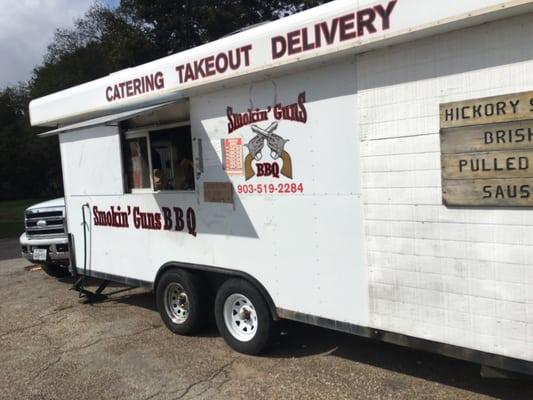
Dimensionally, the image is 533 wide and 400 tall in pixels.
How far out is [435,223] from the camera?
139 inches

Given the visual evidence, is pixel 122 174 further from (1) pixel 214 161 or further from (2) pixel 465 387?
(2) pixel 465 387

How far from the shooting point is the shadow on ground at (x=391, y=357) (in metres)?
4.02

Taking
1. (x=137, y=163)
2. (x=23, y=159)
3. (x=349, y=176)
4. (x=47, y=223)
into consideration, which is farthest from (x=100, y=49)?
Result: (x=349, y=176)

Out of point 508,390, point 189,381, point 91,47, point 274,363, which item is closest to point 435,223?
point 508,390

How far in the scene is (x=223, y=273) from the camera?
5.09 metres

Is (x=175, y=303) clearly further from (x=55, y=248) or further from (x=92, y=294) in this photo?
(x=55, y=248)

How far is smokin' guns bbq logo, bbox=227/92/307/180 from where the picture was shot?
4359 mm

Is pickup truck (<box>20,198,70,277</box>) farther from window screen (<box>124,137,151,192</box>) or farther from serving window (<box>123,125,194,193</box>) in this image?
serving window (<box>123,125,194,193</box>)

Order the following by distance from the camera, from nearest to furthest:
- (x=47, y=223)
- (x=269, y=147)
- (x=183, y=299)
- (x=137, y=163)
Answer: (x=269, y=147)
(x=183, y=299)
(x=137, y=163)
(x=47, y=223)

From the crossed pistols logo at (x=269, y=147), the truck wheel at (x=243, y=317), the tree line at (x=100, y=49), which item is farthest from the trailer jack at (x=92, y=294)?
the tree line at (x=100, y=49)

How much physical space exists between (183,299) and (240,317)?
0.96 m

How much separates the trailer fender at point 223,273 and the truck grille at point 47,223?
379cm

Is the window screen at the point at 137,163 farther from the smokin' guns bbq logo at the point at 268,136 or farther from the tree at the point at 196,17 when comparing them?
the tree at the point at 196,17

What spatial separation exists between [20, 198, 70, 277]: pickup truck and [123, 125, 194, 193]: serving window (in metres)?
3.09
